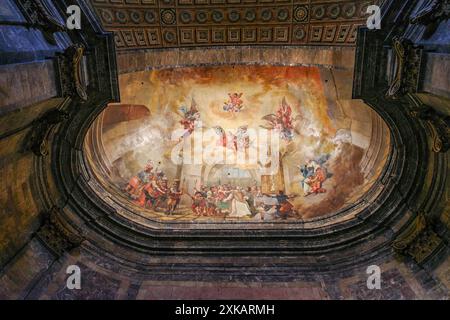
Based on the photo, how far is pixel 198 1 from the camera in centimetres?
954

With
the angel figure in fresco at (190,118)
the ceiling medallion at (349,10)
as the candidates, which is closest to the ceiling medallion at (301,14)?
the ceiling medallion at (349,10)

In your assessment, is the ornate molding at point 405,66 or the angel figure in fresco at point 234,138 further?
the angel figure in fresco at point 234,138

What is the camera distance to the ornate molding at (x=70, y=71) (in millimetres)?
6733

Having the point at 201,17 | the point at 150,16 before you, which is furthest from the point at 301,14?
the point at 150,16

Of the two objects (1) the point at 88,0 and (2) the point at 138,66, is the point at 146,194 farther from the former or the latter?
(1) the point at 88,0

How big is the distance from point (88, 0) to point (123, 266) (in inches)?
234

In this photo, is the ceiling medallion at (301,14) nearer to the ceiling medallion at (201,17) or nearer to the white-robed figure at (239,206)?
the ceiling medallion at (201,17)

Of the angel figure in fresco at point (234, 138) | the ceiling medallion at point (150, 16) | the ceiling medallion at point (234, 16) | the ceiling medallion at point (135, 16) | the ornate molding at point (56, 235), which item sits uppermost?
the angel figure in fresco at point (234, 138)

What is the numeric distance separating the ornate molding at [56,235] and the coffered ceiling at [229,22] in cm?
426

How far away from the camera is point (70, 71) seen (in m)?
6.90

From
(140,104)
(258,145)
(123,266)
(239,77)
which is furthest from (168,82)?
(123,266)

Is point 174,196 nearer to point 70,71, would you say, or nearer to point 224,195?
point 224,195

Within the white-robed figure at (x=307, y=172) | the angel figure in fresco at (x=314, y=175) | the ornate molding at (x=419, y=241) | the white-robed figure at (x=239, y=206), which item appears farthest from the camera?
the white-robed figure at (x=307, y=172)

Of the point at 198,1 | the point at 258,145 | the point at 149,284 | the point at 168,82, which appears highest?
the point at 168,82
